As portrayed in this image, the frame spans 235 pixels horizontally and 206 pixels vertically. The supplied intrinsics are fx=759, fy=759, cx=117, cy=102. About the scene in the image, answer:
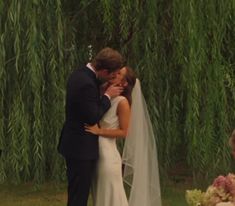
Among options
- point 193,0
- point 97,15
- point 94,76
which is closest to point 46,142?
point 97,15

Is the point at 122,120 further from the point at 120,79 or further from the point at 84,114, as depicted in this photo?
the point at 84,114

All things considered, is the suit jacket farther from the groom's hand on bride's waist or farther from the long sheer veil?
the long sheer veil

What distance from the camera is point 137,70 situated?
31.1 ft

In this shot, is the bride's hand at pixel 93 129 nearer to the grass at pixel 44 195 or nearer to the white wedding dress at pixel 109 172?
the white wedding dress at pixel 109 172

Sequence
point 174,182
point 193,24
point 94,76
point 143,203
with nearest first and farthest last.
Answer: point 94,76 → point 143,203 → point 193,24 → point 174,182

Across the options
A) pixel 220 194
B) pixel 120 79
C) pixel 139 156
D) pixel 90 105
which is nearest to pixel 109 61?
pixel 90 105

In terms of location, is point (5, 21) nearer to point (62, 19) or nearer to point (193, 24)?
point (62, 19)

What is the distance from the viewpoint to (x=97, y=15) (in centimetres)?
977

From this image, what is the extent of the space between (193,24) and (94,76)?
2.90m

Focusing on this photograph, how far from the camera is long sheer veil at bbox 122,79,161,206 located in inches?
293

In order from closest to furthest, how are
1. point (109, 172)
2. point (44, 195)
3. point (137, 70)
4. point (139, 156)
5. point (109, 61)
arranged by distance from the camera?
point (109, 61) → point (109, 172) → point (139, 156) → point (137, 70) → point (44, 195)

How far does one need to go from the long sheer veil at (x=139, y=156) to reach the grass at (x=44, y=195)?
1894mm

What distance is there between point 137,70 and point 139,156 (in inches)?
87.6

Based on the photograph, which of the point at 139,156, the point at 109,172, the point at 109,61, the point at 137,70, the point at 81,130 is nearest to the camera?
the point at 109,61
